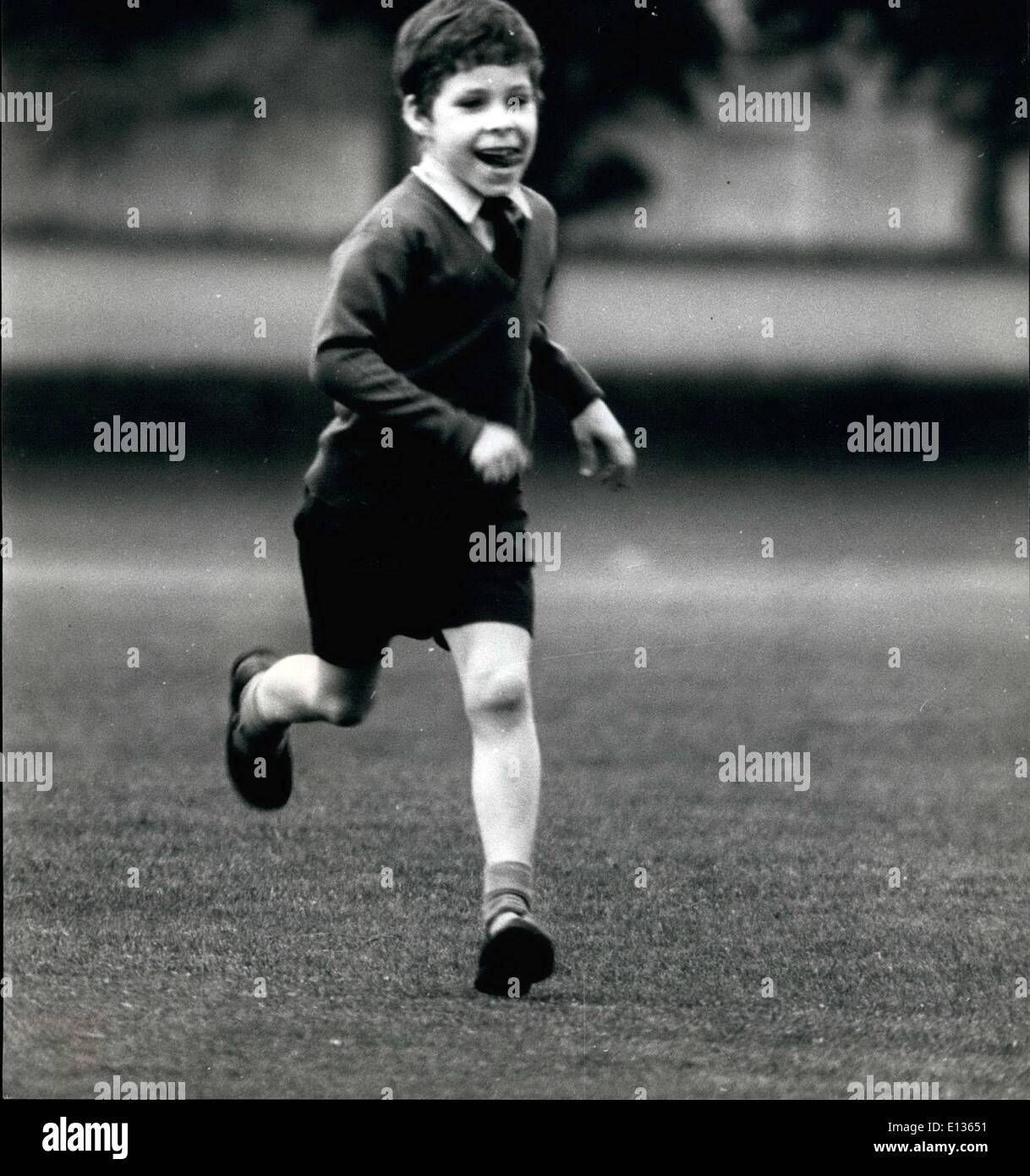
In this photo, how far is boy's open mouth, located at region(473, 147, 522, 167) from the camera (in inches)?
177

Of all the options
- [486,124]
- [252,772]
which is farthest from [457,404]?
[252,772]

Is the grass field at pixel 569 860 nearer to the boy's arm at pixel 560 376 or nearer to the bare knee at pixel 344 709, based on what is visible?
the bare knee at pixel 344 709

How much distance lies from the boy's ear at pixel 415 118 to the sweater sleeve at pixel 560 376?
1.71 ft

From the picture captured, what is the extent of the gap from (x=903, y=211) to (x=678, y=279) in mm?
1777

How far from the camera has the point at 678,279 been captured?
12.9m

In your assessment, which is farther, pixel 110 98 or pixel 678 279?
pixel 110 98

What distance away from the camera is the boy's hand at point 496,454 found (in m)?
4.38

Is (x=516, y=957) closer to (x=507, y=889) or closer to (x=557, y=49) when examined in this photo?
(x=507, y=889)

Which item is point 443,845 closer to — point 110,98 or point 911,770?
point 911,770

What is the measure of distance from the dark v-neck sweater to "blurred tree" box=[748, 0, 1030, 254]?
8991mm

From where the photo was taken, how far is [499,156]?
4.51 m

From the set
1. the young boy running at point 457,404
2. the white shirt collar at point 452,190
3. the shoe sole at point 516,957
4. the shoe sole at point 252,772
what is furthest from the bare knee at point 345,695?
the white shirt collar at point 452,190

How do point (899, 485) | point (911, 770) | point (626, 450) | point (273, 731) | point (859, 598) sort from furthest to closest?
point (899, 485), point (859, 598), point (911, 770), point (273, 731), point (626, 450)

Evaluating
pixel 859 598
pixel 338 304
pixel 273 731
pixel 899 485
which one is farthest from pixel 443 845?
pixel 899 485
